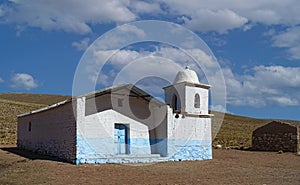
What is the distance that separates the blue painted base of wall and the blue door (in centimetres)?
38

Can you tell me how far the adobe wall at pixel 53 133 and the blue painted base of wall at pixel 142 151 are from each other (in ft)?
2.58

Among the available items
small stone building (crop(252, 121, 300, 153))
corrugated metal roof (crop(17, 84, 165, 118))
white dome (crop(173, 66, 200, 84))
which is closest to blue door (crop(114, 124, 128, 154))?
corrugated metal roof (crop(17, 84, 165, 118))

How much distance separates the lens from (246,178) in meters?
15.4

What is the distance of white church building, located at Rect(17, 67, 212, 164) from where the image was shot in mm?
20109

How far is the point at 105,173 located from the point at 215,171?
525 cm

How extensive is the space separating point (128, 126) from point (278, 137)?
15.9 m

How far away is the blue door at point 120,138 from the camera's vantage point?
72.7ft

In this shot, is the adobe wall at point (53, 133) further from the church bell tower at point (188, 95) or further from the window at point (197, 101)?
the window at point (197, 101)

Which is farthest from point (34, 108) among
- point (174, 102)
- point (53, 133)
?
point (174, 102)

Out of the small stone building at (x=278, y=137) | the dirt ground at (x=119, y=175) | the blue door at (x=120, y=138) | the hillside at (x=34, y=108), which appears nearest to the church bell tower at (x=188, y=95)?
the blue door at (x=120, y=138)

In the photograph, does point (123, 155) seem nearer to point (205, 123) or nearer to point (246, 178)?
point (205, 123)

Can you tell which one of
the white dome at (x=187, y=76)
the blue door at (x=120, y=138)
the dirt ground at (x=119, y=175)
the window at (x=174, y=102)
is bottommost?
the dirt ground at (x=119, y=175)

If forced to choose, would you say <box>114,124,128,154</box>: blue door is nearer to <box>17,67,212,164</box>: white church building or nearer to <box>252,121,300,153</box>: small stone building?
<box>17,67,212,164</box>: white church building

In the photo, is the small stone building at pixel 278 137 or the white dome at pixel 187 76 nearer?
the white dome at pixel 187 76
